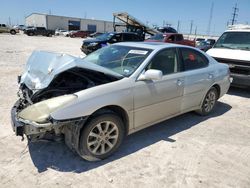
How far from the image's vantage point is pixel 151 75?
3.54 metres

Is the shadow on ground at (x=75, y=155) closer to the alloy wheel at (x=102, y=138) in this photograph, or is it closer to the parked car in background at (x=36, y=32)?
the alloy wheel at (x=102, y=138)

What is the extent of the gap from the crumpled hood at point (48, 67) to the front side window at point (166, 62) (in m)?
0.76

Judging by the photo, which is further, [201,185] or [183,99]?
[183,99]

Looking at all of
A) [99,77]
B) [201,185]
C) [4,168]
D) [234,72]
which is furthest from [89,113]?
[234,72]

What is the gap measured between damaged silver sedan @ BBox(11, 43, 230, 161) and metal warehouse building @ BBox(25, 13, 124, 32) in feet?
238

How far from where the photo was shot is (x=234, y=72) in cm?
736

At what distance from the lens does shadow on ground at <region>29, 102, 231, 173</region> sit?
128 inches

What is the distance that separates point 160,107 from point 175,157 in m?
0.86

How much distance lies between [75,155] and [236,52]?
6189mm

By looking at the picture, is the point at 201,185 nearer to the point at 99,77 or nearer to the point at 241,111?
the point at 99,77

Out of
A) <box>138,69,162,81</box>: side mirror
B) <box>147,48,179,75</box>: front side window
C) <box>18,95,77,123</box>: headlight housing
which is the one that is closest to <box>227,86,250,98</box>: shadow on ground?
<box>147,48,179,75</box>: front side window

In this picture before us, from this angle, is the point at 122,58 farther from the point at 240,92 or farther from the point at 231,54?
the point at 240,92

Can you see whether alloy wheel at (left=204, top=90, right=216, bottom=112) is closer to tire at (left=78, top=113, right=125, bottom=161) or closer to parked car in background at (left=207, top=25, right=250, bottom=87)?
parked car in background at (left=207, top=25, right=250, bottom=87)

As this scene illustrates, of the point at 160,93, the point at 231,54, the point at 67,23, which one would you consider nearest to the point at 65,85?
the point at 160,93
